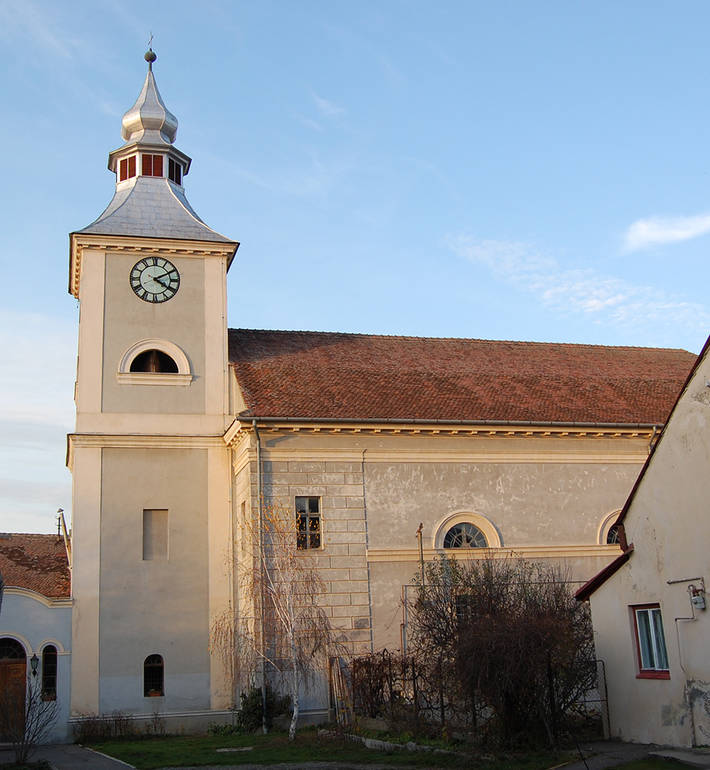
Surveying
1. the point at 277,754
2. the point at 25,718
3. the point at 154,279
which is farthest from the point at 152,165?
the point at 277,754

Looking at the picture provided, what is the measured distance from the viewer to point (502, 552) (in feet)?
91.8

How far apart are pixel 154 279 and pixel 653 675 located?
20.1m

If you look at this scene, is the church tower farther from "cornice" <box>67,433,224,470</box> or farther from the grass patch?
the grass patch

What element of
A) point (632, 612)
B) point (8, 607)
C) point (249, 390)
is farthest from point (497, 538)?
point (8, 607)

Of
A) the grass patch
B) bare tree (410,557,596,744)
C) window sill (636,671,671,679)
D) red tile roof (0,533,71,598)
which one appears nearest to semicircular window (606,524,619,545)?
bare tree (410,557,596,744)

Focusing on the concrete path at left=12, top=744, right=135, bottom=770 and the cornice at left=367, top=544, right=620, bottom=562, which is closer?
the concrete path at left=12, top=744, right=135, bottom=770

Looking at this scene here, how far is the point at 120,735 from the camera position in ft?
85.0

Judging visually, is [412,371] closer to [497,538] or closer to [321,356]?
[321,356]

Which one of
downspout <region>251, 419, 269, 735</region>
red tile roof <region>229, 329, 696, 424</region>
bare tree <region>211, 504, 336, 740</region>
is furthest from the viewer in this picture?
red tile roof <region>229, 329, 696, 424</region>

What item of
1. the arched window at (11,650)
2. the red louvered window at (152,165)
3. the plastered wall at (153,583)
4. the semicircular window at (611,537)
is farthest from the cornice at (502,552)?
the red louvered window at (152,165)

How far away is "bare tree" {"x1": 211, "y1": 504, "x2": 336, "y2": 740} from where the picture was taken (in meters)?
25.2

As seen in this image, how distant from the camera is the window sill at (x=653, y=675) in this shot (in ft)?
53.1

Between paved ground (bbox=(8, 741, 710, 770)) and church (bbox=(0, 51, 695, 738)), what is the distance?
561cm

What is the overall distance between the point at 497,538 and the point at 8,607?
1405 cm
